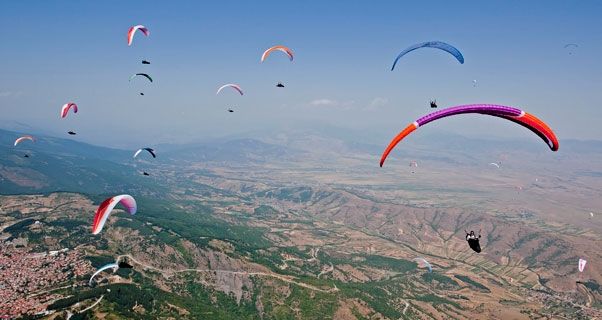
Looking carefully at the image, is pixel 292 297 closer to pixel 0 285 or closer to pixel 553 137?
pixel 0 285

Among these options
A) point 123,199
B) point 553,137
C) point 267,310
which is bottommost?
point 267,310

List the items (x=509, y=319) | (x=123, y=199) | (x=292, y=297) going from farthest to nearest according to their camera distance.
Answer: (x=509, y=319)
(x=292, y=297)
(x=123, y=199)

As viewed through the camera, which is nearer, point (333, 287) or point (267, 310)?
point (267, 310)

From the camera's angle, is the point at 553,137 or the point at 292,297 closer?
the point at 553,137

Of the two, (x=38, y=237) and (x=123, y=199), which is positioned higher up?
(x=123, y=199)

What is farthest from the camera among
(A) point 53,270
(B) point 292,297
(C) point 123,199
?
(B) point 292,297

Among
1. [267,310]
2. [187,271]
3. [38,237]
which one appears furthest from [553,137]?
[38,237]

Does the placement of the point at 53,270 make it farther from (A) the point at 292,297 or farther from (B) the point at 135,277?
(A) the point at 292,297

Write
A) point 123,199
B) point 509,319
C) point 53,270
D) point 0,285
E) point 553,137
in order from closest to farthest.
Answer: point 553,137 → point 123,199 → point 0,285 → point 53,270 → point 509,319

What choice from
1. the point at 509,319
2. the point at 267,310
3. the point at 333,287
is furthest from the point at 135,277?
the point at 509,319
